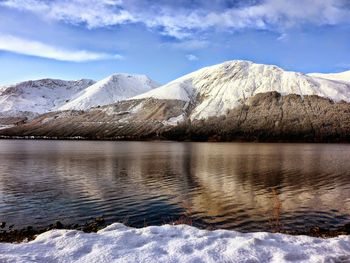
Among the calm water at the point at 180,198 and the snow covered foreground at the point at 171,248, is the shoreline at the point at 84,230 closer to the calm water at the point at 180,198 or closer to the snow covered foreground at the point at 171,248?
the calm water at the point at 180,198

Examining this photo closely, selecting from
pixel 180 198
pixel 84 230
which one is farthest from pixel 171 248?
pixel 180 198

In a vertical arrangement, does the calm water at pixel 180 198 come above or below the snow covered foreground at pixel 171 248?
below

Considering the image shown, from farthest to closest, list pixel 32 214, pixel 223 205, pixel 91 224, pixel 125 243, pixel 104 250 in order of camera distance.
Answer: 1. pixel 223 205
2. pixel 32 214
3. pixel 91 224
4. pixel 125 243
5. pixel 104 250

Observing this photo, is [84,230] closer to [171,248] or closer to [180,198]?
[171,248]

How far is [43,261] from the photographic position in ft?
41.5

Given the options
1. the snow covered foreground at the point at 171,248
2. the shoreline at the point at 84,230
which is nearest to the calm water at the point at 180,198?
the shoreline at the point at 84,230

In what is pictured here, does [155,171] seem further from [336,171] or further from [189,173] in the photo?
[336,171]

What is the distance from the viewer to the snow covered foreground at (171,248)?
1324 centimetres

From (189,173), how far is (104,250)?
44.1 m

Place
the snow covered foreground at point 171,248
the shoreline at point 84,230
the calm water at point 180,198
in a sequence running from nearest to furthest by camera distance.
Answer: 1. the snow covered foreground at point 171,248
2. the shoreline at point 84,230
3. the calm water at point 180,198

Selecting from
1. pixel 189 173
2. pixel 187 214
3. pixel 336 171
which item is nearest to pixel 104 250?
pixel 187 214

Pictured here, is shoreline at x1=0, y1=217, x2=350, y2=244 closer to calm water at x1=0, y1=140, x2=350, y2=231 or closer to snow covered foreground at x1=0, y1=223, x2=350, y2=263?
calm water at x1=0, y1=140, x2=350, y2=231

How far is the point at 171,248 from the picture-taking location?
14273 millimetres

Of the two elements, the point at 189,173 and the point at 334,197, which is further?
the point at 189,173
